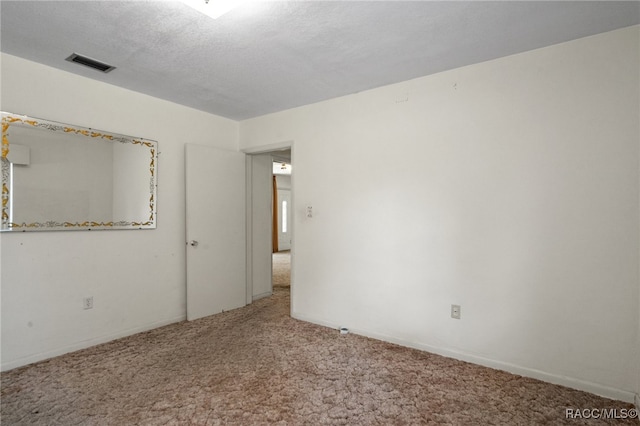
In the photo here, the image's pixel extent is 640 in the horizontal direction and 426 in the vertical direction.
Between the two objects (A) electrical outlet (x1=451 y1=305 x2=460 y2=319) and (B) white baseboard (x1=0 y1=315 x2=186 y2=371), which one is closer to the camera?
(B) white baseboard (x1=0 y1=315 x2=186 y2=371)

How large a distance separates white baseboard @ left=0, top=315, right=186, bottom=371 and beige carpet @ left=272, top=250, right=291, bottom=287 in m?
2.22

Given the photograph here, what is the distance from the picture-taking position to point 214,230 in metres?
4.10

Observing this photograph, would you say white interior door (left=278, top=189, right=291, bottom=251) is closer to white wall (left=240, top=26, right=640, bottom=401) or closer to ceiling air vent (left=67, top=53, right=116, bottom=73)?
white wall (left=240, top=26, right=640, bottom=401)

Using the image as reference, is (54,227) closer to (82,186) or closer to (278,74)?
(82,186)

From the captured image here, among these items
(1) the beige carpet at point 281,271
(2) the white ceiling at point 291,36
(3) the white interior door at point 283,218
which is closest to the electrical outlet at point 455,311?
(2) the white ceiling at point 291,36

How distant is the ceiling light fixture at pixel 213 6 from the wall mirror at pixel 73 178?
189 centimetres

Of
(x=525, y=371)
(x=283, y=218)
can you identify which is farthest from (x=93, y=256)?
(x=283, y=218)

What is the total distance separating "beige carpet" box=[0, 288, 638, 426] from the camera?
2.05m

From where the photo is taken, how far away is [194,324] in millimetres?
3730

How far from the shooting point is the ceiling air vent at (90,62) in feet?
8.79

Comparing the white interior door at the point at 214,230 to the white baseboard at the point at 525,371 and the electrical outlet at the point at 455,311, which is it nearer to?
the white baseboard at the point at 525,371

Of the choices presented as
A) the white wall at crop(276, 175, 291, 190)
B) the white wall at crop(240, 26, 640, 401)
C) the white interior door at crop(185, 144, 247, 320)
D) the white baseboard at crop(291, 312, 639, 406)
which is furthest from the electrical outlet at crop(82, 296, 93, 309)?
the white wall at crop(276, 175, 291, 190)

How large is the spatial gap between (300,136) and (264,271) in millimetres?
2155

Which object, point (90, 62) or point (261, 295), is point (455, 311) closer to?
point (261, 295)
